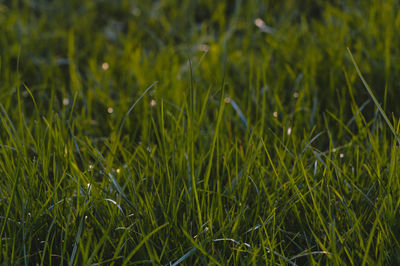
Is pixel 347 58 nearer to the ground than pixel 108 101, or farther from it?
farther from it

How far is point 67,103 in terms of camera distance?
196 centimetres

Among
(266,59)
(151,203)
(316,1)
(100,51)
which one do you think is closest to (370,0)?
(316,1)

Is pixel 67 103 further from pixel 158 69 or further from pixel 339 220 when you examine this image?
pixel 339 220

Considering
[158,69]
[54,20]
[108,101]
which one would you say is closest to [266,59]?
[158,69]

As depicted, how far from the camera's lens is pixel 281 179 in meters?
1.29

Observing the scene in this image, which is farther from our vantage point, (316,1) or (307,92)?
(316,1)

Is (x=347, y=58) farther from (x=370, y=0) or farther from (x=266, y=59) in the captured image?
(x=370, y=0)

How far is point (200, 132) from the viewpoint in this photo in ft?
4.97

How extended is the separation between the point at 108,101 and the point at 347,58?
0.94m

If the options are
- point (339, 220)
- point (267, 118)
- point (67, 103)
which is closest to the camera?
point (339, 220)

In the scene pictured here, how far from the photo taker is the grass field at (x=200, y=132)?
3.79 ft

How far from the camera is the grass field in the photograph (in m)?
1.16

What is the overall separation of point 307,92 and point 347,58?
0.31 m

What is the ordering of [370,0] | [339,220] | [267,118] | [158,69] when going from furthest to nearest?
1. [370,0]
2. [158,69]
3. [267,118]
4. [339,220]
